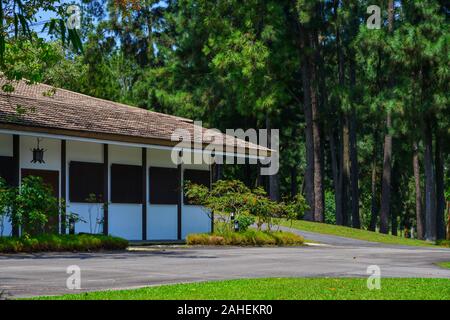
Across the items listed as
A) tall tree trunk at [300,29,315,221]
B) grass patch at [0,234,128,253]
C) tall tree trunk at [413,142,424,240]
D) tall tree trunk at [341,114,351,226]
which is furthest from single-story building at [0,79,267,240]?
tall tree trunk at [413,142,424,240]

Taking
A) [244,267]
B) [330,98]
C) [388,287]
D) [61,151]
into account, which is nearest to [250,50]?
[330,98]

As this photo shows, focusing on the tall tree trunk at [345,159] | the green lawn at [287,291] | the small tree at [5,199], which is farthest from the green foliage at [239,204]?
the tall tree trunk at [345,159]

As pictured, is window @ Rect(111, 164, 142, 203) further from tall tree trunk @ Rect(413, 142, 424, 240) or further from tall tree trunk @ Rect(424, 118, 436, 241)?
tall tree trunk @ Rect(413, 142, 424, 240)

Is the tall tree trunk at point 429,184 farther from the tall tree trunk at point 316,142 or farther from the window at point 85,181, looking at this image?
the window at point 85,181

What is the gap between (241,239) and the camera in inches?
1112

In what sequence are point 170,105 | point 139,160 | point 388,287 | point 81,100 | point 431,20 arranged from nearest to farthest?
point 388,287 → point 139,160 → point 81,100 → point 431,20 → point 170,105

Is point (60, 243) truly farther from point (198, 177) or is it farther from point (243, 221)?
point (198, 177)

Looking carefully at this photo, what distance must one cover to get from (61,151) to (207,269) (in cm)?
1203

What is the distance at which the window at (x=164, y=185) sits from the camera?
30453 millimetres

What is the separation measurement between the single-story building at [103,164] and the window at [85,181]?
0.10 feet

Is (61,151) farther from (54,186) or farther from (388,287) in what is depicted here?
(388,287)

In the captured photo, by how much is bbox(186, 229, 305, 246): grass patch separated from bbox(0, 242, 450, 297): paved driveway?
5055mm

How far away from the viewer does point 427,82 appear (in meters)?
40.0

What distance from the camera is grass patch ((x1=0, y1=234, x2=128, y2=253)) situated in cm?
2208
